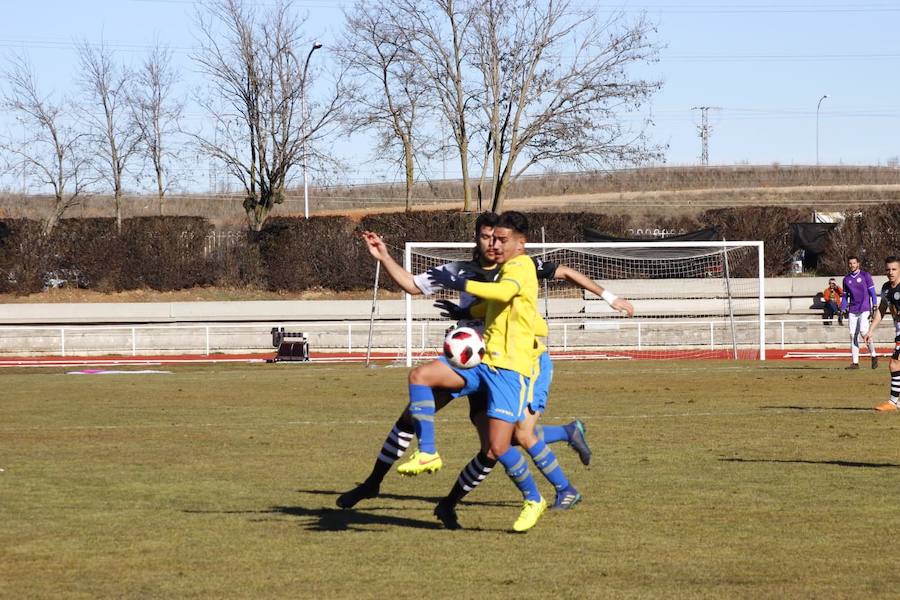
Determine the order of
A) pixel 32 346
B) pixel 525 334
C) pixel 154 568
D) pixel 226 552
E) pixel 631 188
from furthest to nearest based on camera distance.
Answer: pixel 631 188 → pixel 32 346 → pixel 525 334 → pixel 226 552 → pixel 154 568

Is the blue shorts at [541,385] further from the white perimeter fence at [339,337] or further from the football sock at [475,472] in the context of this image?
the white perimeter fence at [339,337]

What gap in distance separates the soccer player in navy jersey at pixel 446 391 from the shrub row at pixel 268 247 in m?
37.8

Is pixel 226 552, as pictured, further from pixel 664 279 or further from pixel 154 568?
pixel 664 279

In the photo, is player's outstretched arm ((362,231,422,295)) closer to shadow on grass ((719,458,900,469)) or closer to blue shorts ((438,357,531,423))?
blue shorts ((438,357,531,423))

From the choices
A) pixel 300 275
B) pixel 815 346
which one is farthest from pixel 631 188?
pixel 815 346

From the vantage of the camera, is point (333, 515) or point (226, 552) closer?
point (226, 552)

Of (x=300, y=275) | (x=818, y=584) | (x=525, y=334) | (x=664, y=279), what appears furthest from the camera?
(x=300, y=275)

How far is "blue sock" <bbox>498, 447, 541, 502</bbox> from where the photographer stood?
8414 millimetres

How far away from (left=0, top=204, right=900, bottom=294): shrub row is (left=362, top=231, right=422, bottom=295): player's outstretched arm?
3816 cm

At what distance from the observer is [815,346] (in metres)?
37.3

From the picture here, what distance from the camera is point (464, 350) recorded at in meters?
8.39


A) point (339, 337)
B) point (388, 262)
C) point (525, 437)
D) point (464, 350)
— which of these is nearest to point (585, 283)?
point (525, 437)

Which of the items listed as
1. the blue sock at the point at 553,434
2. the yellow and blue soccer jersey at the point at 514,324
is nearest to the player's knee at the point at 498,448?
the yellow and blue soccer jersey at the point at 514,324

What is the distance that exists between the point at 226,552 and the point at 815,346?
1250 inches
